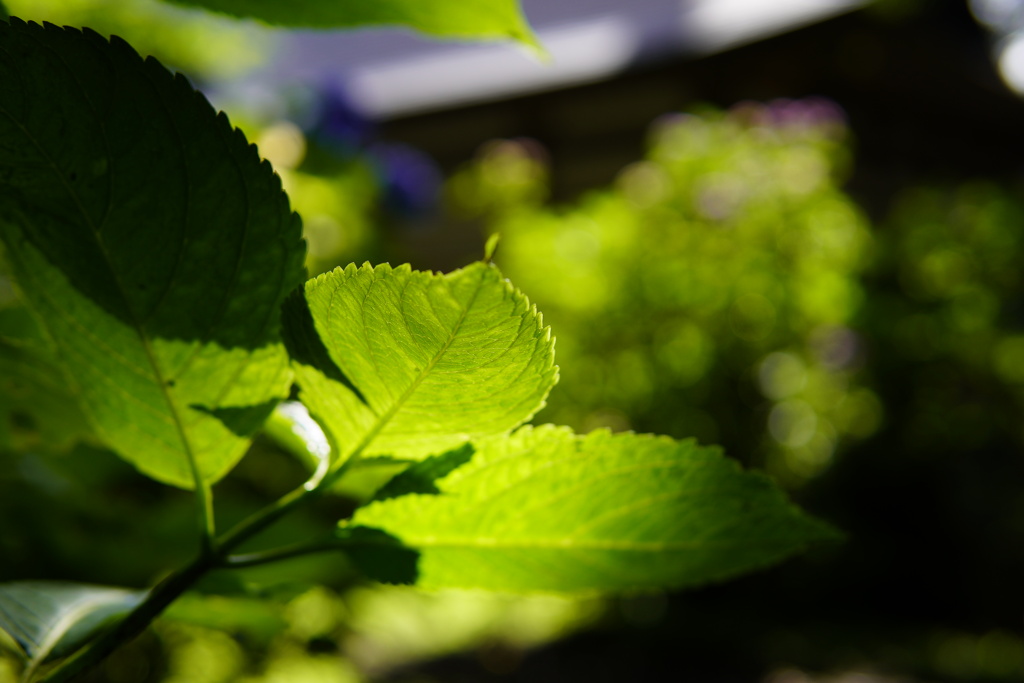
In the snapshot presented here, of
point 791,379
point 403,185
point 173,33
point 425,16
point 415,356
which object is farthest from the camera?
point 791,379

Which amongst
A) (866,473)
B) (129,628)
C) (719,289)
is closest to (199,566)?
(129,628)

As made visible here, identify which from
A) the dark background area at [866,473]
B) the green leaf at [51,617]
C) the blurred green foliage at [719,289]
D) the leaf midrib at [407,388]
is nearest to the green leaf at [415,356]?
the leaf midrib at [407,388]

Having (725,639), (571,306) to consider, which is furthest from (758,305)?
(725,639)

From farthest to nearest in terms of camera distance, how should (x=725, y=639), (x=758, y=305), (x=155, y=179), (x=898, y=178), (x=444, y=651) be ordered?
1. (x=898, y=178)
2. (x=758, y=305)
3. (x=725, y=639)
4. (x=444, y=651)
5. (x=155, y=179)

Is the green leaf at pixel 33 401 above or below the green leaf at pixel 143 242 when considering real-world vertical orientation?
below

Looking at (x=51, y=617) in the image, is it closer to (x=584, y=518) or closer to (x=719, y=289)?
(x=584, y=518)

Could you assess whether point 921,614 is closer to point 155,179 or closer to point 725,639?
point 725,639

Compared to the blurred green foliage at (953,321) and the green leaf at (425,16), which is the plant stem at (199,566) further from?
the blurred green foliage at (953,321)
